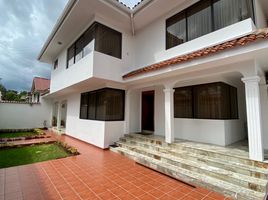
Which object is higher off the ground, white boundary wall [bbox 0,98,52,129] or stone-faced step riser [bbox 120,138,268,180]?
white boundary wall [bbox 0,98,52,129]

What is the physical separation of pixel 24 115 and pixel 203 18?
65.9 feet

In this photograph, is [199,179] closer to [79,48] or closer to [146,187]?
[146,187]

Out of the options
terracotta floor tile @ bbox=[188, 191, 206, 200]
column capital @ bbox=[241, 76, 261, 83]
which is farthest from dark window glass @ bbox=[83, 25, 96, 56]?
terracotta floor tile @ bbox=[188, 191, 206, 200]

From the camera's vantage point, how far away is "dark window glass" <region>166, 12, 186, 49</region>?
24.3ft

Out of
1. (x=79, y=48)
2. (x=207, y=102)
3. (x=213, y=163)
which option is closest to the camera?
(x=213, y=163)

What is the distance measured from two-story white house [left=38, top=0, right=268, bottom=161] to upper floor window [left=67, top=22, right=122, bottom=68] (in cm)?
5

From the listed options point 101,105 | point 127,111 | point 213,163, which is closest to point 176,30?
point 127,111

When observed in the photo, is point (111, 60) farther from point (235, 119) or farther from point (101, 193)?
point (235, 119)

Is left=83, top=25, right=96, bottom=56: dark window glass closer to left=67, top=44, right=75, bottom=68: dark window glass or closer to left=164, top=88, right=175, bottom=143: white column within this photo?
left=67, top=44, right=75, bottom=68: dark window glass

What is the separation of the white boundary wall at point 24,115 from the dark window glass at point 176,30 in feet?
57.9

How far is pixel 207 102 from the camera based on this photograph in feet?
23.1

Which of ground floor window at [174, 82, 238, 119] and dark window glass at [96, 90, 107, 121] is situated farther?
Result: dark window glass at [96, 90, 107, 121]

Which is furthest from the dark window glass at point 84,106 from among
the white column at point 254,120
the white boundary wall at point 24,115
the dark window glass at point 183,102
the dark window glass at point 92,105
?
the white boundary wall at point 24,115

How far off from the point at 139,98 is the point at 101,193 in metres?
7.24
